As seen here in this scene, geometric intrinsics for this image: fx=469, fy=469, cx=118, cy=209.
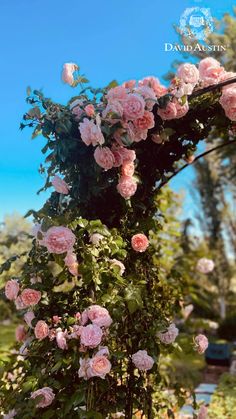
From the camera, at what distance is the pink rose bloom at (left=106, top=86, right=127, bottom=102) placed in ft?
6.98

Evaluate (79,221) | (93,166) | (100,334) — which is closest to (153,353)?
(100,334)

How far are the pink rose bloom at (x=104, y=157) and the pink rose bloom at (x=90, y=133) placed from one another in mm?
44

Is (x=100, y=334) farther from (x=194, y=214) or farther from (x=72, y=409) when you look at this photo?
(x=194, y=214)

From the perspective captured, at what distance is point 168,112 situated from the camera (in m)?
2.20

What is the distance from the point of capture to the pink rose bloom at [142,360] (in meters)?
2.14

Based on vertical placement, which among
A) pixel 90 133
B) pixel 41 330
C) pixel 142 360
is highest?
pixel 90 133

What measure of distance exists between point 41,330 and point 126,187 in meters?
0.74

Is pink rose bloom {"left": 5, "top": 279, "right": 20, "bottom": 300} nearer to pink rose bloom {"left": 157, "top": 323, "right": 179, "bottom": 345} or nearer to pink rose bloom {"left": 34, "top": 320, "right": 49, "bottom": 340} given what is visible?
pink rose bloom {"left": 34, "top": 320, "right": 49, "bottom": 340}

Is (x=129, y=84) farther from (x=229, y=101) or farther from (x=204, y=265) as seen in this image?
(x=204, y=265)

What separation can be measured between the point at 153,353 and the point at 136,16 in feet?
13.7

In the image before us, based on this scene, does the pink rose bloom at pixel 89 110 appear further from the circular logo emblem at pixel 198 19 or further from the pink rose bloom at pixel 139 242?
the circular logo emblem at pixel 198 19

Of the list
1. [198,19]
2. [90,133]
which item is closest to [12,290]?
[90,133]

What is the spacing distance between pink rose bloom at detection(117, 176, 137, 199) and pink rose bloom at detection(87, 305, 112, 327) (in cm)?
53

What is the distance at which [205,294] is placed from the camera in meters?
13.2
